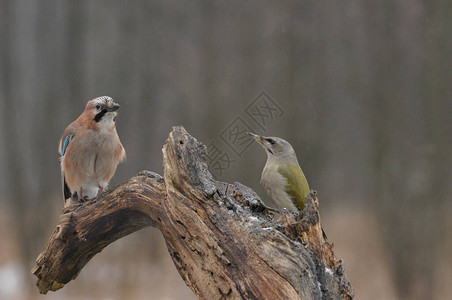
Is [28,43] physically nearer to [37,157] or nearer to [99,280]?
[37,157]

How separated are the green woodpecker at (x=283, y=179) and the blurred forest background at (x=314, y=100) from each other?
46.6 inches

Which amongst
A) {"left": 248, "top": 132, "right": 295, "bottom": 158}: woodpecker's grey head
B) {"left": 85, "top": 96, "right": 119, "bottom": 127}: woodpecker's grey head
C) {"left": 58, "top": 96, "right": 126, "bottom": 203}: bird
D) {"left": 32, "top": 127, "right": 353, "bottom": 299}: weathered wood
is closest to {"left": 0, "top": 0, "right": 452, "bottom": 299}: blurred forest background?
{"left": 248, "top": 132, "right": 295, "bottom": 158}: woodpecker's grey head

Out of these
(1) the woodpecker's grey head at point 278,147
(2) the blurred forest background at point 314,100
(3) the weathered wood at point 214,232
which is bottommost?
(3) the weathered wood at point 214,232

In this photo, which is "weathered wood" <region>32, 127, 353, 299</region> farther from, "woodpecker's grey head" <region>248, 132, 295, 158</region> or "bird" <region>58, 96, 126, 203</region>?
"woodpecker's grey head" <region>248, 132, 295, 158</region>

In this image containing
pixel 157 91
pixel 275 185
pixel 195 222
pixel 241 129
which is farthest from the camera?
pixel 157 91

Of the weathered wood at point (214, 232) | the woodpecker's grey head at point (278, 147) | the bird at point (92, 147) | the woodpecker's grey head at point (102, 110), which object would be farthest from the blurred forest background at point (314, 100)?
the weathered wood at point (214, 232)

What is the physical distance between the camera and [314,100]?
3721 mm

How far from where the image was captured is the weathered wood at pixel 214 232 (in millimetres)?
1612

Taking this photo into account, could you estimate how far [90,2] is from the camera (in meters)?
3.88

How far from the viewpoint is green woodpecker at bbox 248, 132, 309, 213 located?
2.24 meters

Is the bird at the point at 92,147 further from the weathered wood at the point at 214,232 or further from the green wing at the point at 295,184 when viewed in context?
the green wing at the point at 295,184

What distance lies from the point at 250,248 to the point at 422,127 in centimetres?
246

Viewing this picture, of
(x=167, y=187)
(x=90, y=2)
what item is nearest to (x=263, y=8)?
A: (x=90, y=2)

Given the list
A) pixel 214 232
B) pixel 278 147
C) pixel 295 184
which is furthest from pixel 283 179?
pixel 214 232
